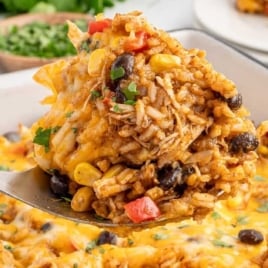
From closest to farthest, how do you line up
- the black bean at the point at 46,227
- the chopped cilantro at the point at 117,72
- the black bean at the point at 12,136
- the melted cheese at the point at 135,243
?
the chopped cilantro at the point at 117,72 → the melted cheese at the point at 135,243 → the black bean at the point at 46,227 → the black bean at the point at 12,136

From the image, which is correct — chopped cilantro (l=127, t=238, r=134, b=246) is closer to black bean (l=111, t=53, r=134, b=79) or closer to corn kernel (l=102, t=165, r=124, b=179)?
corn kernel (l=102, t=165, r=124, b=179)

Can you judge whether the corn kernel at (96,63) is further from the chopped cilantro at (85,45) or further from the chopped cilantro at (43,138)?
the chopped cilantro at (43,138)

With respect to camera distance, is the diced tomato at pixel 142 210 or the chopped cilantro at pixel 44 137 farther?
the chopped cilantro at pixel 44 137

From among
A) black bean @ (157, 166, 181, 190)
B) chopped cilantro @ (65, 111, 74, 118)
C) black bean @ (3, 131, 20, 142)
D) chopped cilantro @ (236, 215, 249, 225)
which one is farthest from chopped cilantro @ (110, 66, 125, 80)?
black bean @ (3, 131, 20, 142)

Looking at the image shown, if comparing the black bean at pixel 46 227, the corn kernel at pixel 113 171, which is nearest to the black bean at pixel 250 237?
the corn kernel at pixel 113 171

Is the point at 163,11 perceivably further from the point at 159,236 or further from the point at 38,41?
the point at 159,236

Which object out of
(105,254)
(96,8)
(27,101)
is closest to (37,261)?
(105,254)
